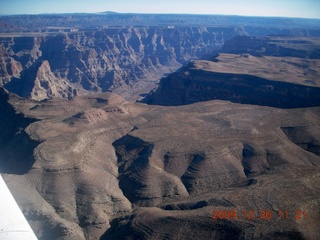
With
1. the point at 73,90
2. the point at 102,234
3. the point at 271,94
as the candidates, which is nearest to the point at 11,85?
the point at 73,90

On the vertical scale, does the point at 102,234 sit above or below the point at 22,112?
below

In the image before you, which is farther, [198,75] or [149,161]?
[198,75]

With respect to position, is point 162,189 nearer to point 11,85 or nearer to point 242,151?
point 242,151

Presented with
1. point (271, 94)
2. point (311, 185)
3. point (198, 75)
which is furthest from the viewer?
point (198, 75)
